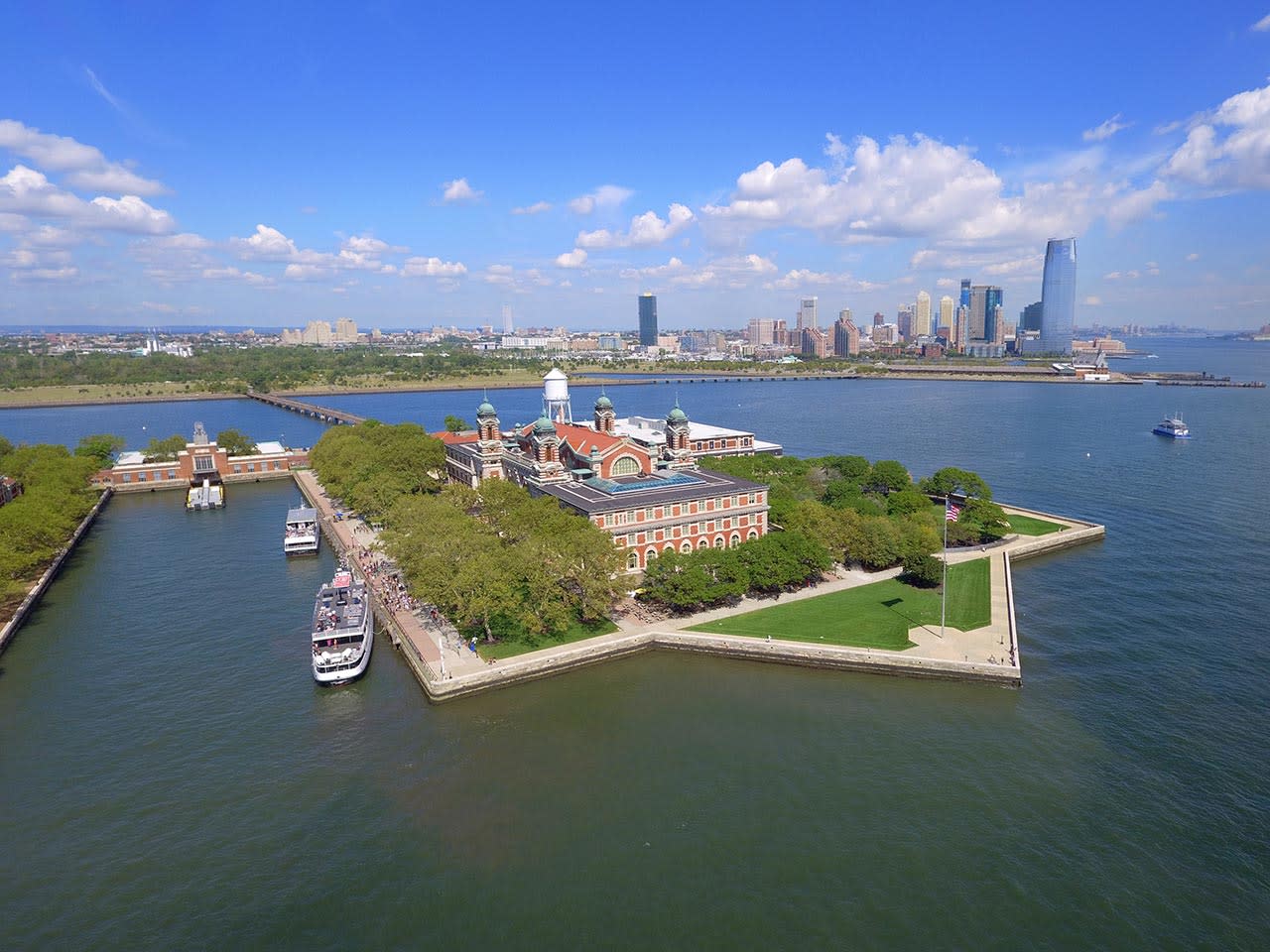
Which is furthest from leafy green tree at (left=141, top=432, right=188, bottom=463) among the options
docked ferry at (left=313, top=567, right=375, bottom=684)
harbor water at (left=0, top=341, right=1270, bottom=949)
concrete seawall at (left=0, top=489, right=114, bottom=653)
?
docked ferry at (left=313, top=567, right=375, bottom=684)

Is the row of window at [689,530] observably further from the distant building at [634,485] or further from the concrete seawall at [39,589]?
the concrete seawall at [39,589]

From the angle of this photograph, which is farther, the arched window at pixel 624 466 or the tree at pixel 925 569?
the arched window at pixel 624 466

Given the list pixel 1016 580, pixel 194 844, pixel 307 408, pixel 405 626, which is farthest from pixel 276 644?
pixel 307 408

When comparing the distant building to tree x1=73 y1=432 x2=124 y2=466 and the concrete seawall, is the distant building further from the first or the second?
tree x1=73 y1=432 x2=124 y2=466

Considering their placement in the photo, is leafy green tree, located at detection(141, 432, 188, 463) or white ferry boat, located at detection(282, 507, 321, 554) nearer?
white ferry boat, located at detection(282, 507, 321, 554)

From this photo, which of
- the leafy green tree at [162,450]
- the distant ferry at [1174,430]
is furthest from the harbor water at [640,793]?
the distant ferry at [1174,430]
